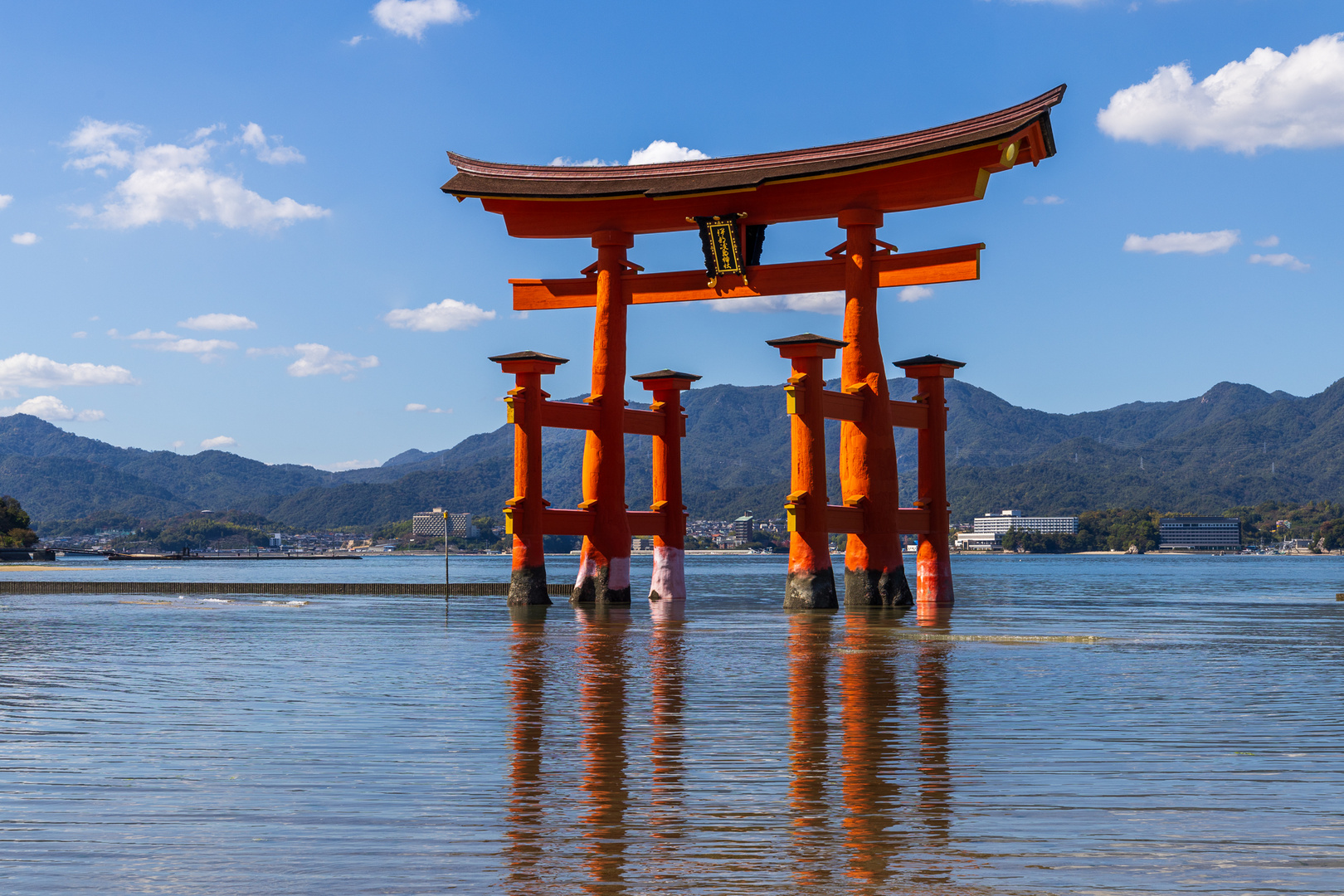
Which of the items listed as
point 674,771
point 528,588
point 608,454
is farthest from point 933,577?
point 674,771

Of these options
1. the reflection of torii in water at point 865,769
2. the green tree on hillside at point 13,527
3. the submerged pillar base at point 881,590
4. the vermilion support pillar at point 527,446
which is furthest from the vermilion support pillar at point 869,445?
the green tree on hillside at point 13,527

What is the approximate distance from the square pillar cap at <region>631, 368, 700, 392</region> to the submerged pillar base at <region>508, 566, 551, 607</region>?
293 inches

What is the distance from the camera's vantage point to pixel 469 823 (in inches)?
304

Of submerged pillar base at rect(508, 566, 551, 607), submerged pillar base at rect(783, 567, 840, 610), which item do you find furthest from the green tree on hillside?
submerged pillar base at rect(783, 567, 840, 610)

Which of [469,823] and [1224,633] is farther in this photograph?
[1224,633]

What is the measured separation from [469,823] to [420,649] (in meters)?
15.1

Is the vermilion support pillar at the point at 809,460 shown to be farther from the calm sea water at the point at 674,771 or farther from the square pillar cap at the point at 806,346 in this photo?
the calm sea water at the point at 674,771

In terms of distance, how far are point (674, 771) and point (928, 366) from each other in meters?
29.5

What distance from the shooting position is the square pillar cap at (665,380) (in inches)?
1572

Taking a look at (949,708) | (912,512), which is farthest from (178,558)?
→ (949,708)

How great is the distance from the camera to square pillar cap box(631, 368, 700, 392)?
39.9m

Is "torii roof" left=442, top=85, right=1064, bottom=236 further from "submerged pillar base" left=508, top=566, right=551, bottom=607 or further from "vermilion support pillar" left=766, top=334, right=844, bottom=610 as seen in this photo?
"submerged pillar base" left=508, top=566, right=551, bottom=607

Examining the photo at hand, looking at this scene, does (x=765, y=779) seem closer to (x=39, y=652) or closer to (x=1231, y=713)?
(x=1231, y=713)

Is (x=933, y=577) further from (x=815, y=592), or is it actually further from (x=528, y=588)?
(x=528, y=588)
